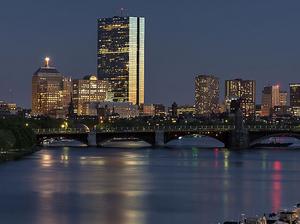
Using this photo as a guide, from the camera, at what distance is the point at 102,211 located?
207ft

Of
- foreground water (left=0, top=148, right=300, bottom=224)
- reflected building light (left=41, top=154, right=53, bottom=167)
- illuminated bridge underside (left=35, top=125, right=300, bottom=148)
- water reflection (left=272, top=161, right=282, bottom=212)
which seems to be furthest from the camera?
illuminated bridge underside (left=35, top=125, right=300, bottom=148)

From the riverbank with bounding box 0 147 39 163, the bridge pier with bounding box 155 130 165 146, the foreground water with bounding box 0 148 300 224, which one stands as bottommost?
the foreground water with bounding box 0 148 300 224

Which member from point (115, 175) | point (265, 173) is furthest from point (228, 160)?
point (115, 175)

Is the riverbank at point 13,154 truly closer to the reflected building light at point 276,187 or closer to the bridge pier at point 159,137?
the reflected building light at point 276,187

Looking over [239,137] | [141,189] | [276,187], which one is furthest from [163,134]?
[141,189]

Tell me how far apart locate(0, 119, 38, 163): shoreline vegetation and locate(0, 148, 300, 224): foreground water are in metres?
3.13

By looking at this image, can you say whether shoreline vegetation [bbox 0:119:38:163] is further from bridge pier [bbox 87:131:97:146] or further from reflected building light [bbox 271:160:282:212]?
reflected building light [bbox 271:160:282:212]

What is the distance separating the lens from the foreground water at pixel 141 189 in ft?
202

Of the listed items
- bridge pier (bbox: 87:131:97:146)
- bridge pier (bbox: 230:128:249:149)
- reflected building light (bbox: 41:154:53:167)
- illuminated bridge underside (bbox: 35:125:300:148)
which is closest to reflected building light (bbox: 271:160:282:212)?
reflected building light (bbox: 41:154:53:167)

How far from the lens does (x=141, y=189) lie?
79.2 meters

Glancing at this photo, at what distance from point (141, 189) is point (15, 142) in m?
58.9

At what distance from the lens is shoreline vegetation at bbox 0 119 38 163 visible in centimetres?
12086

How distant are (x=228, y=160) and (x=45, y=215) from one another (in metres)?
64.8

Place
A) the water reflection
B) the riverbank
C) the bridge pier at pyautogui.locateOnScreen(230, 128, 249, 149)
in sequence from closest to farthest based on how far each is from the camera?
the water reflection < the riverbank < the bridge pier at pyautogui.locateOnScreen(230, 128, 249, 149)
